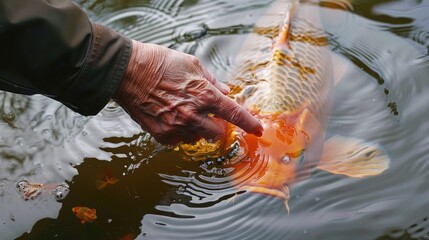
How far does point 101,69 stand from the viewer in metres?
2.93

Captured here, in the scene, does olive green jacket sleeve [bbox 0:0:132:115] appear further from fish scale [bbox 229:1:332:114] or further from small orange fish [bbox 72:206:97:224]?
fish scale [bbox 229:1:332:114]

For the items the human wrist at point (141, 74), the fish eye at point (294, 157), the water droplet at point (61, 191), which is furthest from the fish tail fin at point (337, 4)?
the water droplet at point (61, 191)

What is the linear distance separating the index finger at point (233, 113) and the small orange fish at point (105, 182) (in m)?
1.01

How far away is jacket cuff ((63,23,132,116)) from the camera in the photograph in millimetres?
2918

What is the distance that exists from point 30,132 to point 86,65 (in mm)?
1493

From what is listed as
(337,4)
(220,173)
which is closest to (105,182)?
(220,173)

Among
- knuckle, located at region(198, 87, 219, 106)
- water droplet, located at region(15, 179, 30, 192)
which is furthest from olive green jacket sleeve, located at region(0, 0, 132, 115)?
water droplet, located at region(15, 179, 30, 192)

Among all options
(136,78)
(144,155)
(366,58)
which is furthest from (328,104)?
(136,78)

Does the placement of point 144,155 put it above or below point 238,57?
below

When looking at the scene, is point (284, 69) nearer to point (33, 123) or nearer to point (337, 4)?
point (337, 4)

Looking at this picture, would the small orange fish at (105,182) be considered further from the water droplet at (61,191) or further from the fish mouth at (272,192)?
the fish mouth at (272,192)

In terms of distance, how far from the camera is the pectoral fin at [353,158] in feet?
11.9

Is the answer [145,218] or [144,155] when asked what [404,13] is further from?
[145,218]

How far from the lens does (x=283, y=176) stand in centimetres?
346
